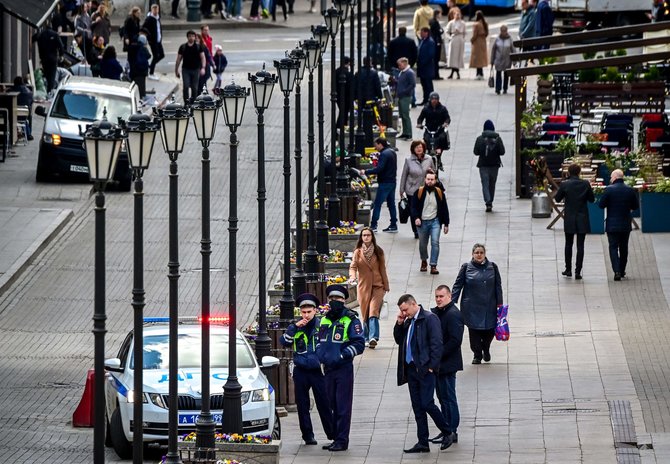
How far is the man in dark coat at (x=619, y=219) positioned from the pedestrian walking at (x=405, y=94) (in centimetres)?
1123

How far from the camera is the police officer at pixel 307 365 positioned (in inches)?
755

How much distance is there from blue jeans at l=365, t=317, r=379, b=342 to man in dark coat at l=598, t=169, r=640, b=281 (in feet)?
17.1

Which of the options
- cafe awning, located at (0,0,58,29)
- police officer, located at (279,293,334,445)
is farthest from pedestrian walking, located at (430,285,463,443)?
cafe awning, located at (0,0,58,29)

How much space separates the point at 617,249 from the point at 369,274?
571 cm

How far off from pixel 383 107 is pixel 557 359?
1728 centimetres

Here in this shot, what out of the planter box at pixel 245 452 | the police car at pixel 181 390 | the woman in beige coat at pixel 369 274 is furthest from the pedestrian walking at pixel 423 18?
the planter box at pixel 245 452

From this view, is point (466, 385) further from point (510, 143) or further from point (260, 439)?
point (510, 143)

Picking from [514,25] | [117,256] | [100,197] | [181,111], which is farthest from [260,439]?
[514,25]

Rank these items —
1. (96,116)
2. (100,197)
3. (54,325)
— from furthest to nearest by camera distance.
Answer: (96,116) < (54,325) < (100,197)

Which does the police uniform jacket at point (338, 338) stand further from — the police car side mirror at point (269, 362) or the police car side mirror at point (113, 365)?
the police car side mirror at point (113, 365)

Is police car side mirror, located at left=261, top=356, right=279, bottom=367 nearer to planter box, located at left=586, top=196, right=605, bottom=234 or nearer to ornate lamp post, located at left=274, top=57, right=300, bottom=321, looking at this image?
ornate lamp post, located at left=274, top=57, right=300, bottom=321

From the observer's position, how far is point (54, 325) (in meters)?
26.9

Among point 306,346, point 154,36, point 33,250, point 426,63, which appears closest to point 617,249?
point 33,250

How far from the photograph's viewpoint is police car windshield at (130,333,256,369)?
19891 millimetres
